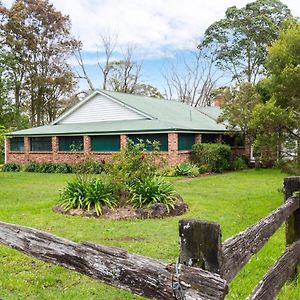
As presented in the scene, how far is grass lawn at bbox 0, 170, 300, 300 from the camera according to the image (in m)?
4.72

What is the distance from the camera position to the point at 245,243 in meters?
2.34

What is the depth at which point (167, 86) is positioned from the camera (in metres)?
50.4

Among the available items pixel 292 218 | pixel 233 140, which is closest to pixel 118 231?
pixel 292 218

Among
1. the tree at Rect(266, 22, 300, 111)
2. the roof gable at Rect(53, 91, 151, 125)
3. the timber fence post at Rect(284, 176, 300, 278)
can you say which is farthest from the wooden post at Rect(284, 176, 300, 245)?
the roof gable at Rect(53, 91, 151, 125)

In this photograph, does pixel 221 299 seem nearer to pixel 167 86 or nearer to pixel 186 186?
pixel 186 186

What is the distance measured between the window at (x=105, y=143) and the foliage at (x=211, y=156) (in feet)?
15.4

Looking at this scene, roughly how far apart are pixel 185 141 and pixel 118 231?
1493 cm

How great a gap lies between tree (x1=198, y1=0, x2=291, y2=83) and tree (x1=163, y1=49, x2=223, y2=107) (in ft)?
10.4

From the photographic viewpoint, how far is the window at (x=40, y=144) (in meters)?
26.0

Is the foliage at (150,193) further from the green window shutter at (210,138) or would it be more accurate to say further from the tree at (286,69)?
the green window shutter at (210,138)

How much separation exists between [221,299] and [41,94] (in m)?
42.3

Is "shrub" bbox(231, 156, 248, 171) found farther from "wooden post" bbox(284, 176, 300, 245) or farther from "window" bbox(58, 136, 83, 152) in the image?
"wooden post" bbox(284, 176, 300, 245)

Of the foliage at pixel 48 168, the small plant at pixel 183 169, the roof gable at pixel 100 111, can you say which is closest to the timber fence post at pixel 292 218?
the small plant at pixel 183 169

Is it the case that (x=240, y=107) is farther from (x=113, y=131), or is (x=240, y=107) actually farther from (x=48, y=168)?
(x=48, y=168)
